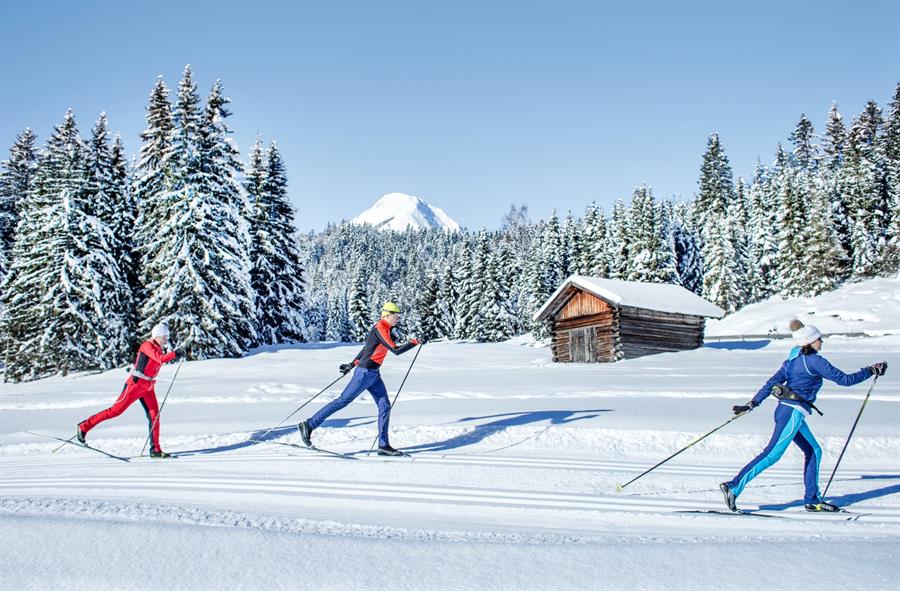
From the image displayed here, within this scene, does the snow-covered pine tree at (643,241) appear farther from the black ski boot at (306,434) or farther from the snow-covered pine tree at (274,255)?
the black ski boot at (306,434)

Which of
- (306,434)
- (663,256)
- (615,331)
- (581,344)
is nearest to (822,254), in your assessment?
(663,256)

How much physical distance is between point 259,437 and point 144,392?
6.65 feet

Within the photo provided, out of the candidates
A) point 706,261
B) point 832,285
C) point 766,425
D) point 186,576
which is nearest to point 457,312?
point 706,261

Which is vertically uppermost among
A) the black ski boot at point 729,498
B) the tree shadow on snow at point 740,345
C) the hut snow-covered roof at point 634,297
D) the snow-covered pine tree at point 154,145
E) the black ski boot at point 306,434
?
the snow-covered pine tree at point 154,145

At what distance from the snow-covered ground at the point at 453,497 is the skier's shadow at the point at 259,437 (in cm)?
6


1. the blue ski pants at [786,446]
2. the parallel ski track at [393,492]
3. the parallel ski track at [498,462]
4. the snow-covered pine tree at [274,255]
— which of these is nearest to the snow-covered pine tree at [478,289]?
the snow-covered pine tree at [274,255]

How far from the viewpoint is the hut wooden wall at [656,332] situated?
1243 inches

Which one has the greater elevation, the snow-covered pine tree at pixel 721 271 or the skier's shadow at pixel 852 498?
the snow-covered pine tree at pixel 721 271

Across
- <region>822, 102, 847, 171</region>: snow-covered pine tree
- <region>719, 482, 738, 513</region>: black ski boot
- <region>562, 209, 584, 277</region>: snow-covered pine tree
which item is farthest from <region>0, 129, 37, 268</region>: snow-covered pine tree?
<region>822, 102, 847, 171</region>: snow-covered pine tree

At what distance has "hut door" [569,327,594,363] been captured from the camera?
3288 centimetres

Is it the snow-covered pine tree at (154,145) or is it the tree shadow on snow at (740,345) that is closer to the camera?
the snow-covered pine tree at (154,145)

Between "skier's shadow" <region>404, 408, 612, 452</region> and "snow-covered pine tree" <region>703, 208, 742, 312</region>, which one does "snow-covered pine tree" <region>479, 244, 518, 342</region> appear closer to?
"snow-covered pine tree" <region>703, 208, 742, 312</region>

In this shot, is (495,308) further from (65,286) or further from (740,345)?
(65,286)

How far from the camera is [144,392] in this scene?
30.7ft
